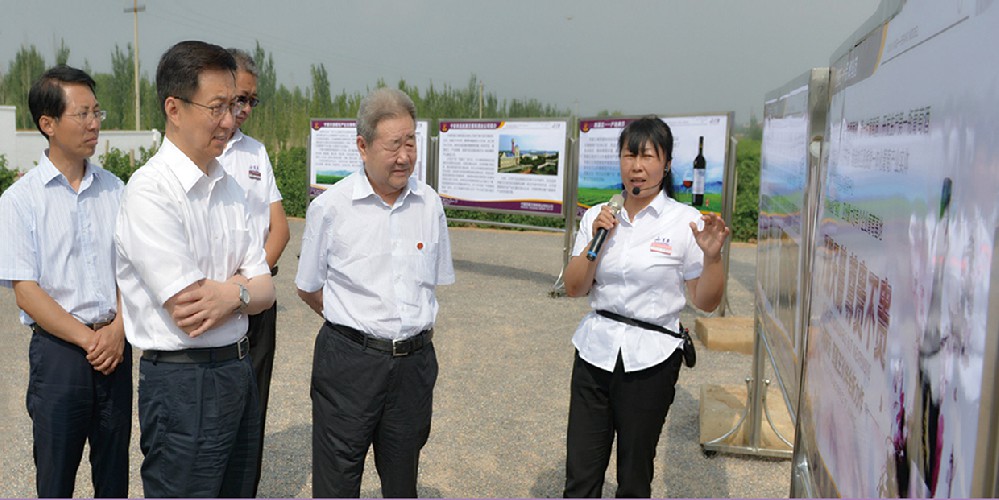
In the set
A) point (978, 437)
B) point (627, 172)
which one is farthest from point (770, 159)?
point (978, 437)

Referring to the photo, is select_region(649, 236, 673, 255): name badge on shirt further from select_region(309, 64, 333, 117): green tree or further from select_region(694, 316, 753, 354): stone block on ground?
select_region(309, 64, 333, 117): green tree

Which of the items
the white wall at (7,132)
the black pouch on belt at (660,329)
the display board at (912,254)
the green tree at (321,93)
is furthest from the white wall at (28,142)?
the display board at (912,254)

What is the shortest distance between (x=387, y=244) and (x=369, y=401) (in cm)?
60

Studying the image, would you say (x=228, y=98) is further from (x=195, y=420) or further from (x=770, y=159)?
(x=770, y=159)

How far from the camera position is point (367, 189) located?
3.06 meters

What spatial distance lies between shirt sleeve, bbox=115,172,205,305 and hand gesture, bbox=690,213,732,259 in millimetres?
1778

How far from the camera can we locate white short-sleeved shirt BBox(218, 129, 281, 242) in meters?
3.54

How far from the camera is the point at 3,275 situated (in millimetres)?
2914

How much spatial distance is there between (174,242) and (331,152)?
11572 mm

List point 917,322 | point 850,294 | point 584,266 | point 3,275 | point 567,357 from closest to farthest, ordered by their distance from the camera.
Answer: point 917,322
point 850,294
point 3,275
point 584,266
point 567,357

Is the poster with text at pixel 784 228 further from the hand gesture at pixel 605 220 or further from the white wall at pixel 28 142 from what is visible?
the white wall at pixel 28 142

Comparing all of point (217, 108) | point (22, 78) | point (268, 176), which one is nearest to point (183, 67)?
point (217, 108)

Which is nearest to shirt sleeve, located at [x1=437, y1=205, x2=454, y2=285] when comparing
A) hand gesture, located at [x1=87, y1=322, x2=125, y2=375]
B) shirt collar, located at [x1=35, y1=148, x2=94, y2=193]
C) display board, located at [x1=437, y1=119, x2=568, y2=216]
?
hand gesture, located at [x1=87, y1=322, x2=125, y2=375]

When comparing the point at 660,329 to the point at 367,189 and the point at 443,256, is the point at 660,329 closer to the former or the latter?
the point at 443,256
